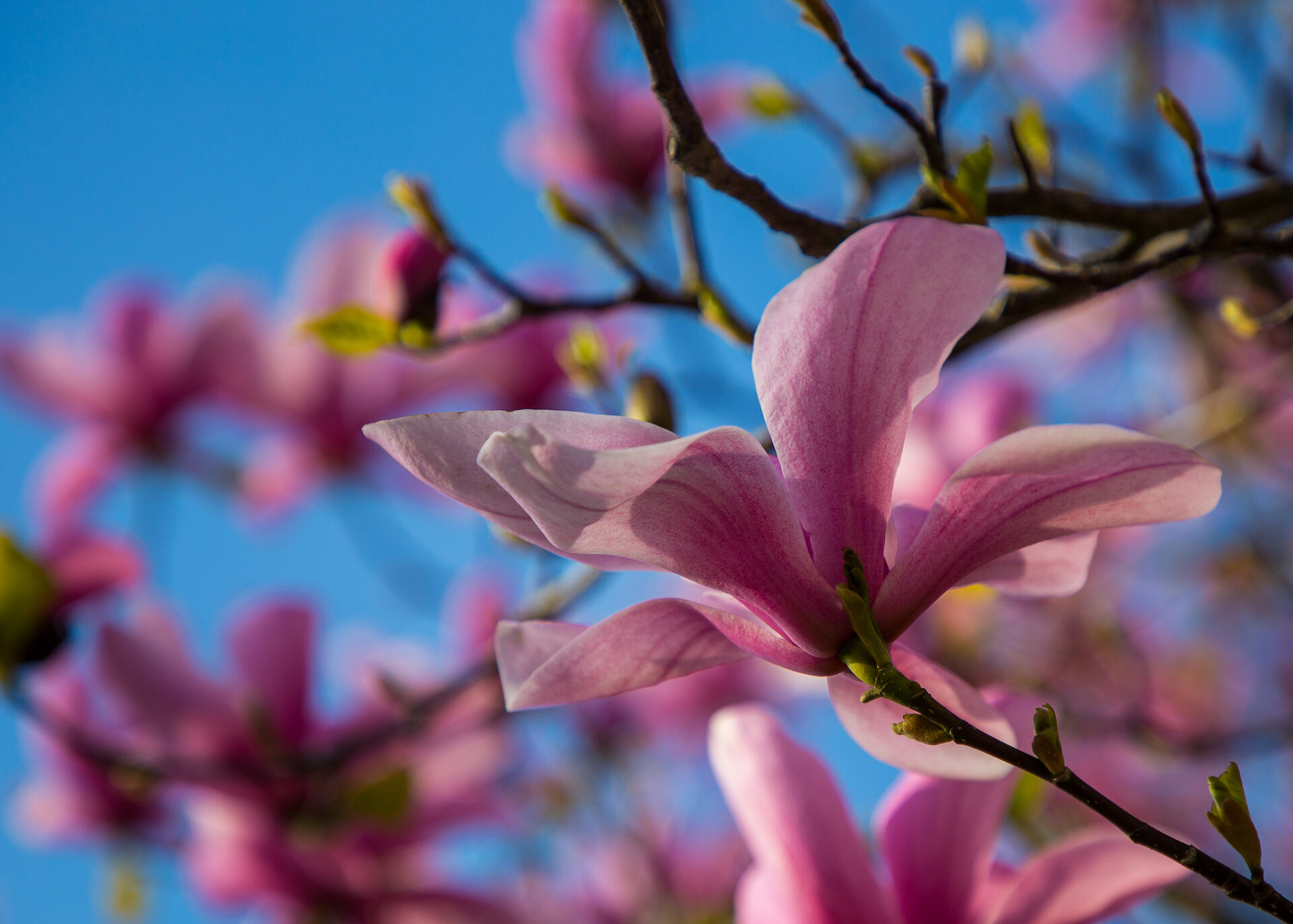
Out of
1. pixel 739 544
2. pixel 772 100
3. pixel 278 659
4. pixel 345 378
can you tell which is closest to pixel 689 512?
pixel 739 544

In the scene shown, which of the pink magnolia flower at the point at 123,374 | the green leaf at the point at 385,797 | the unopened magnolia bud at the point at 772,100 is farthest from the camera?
the pink magnolia flower at the point at 123,374

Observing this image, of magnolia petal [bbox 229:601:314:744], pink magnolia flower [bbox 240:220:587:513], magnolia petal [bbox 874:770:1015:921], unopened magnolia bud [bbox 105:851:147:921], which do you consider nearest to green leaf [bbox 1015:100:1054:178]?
magnolia petal [bbox 874:770:1015:921]

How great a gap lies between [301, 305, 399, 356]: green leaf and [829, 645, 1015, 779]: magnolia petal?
0.53 metres

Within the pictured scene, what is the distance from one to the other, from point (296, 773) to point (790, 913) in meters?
0.76

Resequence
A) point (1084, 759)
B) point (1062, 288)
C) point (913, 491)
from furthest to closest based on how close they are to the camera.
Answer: point (1084, 759)
point (913, 491)
point (1062, 288)

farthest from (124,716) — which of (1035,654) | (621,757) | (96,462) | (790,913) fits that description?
(1035,654)

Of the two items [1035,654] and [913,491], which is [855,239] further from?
[1035,654]

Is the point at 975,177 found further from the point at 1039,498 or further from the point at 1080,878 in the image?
the point at 1080,878

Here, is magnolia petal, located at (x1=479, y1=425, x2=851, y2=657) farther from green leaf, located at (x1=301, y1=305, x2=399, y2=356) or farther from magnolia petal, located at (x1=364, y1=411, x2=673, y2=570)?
green leaf, located at (x1=301, y1=305, x2=399, y2=356)

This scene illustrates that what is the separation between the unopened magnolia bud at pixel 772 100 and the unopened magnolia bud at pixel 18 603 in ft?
3.34

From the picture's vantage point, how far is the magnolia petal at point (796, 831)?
676 millimetres

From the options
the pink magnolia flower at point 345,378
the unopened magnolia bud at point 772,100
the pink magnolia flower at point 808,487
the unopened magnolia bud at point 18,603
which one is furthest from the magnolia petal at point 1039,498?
the pink magnolia flower at point 345,378

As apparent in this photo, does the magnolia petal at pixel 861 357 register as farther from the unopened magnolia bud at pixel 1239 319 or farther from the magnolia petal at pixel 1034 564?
the unopened magnolia bud at pixel 1239 319

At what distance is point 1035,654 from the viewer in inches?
88.7
